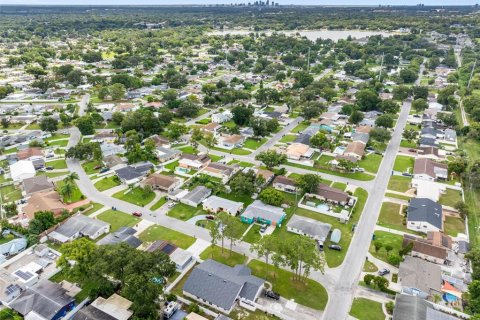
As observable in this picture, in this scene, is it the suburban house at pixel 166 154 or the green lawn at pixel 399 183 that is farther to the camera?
the suburban house at pixel 166 154

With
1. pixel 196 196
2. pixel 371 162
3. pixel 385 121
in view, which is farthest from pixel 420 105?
pixel 196 196

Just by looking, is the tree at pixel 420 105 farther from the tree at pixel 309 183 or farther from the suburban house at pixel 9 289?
the suburban house at pixel 9 289

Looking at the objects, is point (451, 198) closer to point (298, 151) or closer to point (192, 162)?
point (298, 151)

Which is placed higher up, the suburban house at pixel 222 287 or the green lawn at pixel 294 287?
the suburban house at pixel 222 287

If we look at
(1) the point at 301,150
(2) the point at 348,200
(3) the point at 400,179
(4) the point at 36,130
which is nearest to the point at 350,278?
(2) the point at 348,200

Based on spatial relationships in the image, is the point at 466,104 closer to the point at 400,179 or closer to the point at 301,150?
the point at 400,179

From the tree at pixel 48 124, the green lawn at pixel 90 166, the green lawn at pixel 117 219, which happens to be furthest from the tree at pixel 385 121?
the tree at pixel 48 124
